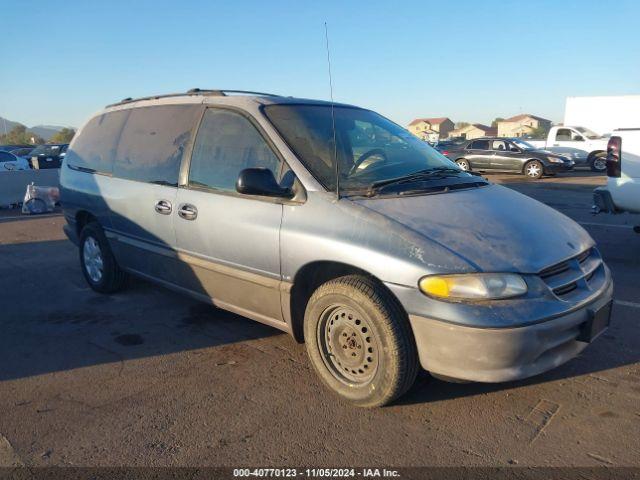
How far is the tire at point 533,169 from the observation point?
1781cm

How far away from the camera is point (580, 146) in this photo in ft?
67.6

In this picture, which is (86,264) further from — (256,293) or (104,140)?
(256,293)

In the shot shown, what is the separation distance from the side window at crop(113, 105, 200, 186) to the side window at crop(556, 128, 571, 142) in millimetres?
20549

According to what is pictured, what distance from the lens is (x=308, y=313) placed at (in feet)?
10.3

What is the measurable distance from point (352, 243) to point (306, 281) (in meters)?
0.53

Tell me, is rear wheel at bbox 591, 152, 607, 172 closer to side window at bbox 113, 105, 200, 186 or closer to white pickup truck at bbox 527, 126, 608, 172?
white pickup truck at bbox 527, 126, 608, 172

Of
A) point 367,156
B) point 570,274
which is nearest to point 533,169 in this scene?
point 367,156

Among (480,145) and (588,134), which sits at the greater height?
(588,134)

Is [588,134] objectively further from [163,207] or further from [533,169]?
[163,207]

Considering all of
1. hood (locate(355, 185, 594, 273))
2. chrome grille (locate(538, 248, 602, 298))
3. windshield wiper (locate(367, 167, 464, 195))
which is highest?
windshield wiper (locate(367, 167, 464, 195))

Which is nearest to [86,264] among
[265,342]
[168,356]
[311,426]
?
[168,356]

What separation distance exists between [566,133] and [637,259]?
1708cm

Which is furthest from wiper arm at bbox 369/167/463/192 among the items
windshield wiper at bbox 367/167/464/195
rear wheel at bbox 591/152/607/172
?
rear wheel at bbox 591/152/607/172

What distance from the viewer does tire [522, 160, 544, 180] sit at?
17812 mm
